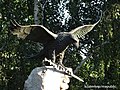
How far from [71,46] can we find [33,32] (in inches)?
247

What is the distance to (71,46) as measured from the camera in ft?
56.2

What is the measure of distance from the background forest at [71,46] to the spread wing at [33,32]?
4808 millimetres

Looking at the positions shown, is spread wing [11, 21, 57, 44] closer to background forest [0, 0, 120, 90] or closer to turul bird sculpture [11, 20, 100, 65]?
turul bird sculpture [11, 20, 100, 65]

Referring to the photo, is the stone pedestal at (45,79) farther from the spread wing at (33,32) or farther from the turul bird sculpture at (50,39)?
the spread wing at (33,32)

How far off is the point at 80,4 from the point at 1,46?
314 cm

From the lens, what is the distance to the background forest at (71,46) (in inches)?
624

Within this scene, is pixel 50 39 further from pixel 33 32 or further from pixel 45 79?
pixel 45 79

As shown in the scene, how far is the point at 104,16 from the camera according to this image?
1595 centimetres

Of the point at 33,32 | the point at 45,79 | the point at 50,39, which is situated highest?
the point at 33,32

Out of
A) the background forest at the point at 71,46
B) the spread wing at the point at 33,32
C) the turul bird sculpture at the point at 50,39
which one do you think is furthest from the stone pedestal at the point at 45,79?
the background forest at the point at 71,46

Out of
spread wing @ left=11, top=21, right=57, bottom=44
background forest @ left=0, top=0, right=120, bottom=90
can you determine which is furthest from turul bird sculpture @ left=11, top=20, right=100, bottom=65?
background forest @ left=0, top=0, right=120, bottom=90

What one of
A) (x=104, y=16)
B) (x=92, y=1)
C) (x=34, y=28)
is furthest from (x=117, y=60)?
(x=34, y=28)

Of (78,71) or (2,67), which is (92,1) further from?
(2,67)

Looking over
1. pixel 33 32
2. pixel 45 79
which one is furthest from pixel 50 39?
pixel 45 79
